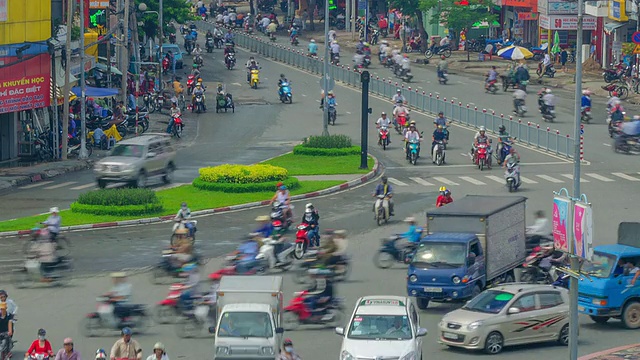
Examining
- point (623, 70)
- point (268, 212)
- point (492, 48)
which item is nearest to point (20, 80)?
point (268, 212)

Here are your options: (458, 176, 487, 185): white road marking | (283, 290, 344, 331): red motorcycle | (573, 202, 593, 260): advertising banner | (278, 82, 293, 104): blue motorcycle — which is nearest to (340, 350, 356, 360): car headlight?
(283, 290, 344, 331): red motorcycle

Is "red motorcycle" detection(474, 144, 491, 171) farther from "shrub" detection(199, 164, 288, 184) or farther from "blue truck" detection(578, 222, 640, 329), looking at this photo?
"blue truck" detection(578, 222, 640, 329)

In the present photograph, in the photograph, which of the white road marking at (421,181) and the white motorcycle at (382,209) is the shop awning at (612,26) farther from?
the white motorcycle at (382,209)

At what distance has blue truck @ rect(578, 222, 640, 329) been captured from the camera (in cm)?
3092

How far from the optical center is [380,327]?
27031mm

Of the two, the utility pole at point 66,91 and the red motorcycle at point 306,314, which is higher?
the utility pole at point 66,91

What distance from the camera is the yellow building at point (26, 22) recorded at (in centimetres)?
5503

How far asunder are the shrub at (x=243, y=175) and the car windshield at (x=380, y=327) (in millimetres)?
21923

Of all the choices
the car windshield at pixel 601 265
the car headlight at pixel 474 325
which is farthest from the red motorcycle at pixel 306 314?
the car windshield at pixel 601 265

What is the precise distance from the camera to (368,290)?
34.3 meters

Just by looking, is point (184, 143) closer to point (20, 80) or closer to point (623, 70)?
point (20, 80)

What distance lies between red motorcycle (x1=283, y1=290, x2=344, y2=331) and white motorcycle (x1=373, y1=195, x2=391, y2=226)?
11.9 m

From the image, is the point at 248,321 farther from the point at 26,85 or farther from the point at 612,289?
the point at 26,85

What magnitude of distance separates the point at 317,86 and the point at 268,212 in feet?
114
